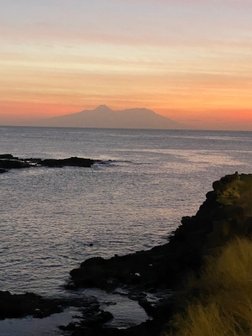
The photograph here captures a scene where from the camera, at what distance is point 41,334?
1678 centimetres

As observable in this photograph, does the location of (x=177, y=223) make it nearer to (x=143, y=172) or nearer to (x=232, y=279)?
(x=232, y=279)

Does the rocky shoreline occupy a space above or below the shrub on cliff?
below

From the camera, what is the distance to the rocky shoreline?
655 inches

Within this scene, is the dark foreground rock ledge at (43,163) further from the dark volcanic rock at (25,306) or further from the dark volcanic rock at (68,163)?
the dark volcanic rock at (25,306)

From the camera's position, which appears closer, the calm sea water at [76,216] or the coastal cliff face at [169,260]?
the coastal cliff face at [169,260]

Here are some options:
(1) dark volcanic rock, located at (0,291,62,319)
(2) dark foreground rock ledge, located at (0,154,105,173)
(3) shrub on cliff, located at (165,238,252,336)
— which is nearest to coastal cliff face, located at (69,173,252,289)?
(1) dark volcanic rock, located at (0,291,62,319)

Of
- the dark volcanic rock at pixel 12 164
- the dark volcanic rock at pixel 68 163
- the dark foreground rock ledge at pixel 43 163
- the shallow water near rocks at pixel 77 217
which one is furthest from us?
the dark volcanic rock at pixel 68 163

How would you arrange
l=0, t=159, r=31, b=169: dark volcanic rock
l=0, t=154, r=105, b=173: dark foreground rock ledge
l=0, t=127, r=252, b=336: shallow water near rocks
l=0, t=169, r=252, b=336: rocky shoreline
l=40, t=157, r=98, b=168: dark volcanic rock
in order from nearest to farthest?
1. l=0, t=169, r=252, b=336: rocky shoreline
2. l=0, t=127, r=252, b=336: shallow water near rocks
3. l=0, t=159, r=31, b=169: dark volcanic rock
4. l=0, t=154, r=105, b=173: dark foreground rock ledge
5. l=40, t=157, r=98, b=168: dark volcanic rock

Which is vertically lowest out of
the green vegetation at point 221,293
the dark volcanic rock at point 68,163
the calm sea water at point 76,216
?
the calm sea water at point 76,216

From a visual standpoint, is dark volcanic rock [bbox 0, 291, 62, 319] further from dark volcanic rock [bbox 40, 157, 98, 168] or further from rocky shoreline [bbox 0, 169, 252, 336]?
dark volcanic rock [bbox 40, 157, 98, 168]

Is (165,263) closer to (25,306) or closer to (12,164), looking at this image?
(25,306)

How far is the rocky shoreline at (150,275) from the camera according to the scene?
1662 centimetres

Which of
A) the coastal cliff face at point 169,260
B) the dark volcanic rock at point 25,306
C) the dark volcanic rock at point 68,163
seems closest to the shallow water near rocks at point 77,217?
the dark volcanic rock at point 25,306

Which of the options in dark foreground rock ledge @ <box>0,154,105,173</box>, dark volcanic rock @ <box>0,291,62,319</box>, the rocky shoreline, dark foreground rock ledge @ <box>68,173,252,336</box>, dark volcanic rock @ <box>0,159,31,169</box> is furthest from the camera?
dark foreground rock ledge @ <box>0,154,105,173</box>
